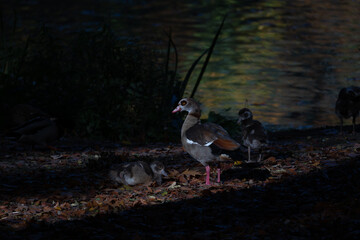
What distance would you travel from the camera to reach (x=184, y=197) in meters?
8.02

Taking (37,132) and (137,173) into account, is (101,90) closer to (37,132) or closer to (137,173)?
(37,132)

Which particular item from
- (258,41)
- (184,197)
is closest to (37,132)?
(184,197)

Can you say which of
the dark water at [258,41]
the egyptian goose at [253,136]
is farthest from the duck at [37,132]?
the dark water at [258,41]

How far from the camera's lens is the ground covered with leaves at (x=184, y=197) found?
656 cm

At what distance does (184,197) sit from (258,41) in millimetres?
18651

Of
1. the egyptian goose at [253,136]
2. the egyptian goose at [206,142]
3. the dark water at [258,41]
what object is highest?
the egyptian goose at [206,142]

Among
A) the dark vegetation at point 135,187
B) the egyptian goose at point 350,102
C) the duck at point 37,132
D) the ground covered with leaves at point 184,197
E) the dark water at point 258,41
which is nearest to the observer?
the ground covered with leaves at point 184,197

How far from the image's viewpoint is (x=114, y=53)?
44.7 ft

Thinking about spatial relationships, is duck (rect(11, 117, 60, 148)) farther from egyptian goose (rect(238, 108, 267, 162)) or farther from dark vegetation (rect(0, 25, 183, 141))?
egyptian goose (rect(238, 108, 267, 162))

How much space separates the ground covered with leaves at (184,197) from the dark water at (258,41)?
14.3 ft

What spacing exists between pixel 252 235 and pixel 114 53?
8.13 meters

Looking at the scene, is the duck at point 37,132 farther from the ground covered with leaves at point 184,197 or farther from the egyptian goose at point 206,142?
the egyptian goose at point 206,142

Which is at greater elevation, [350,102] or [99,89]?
[99,89]

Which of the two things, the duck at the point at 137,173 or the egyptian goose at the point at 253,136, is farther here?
the egyptian goose at the point at 253,136
